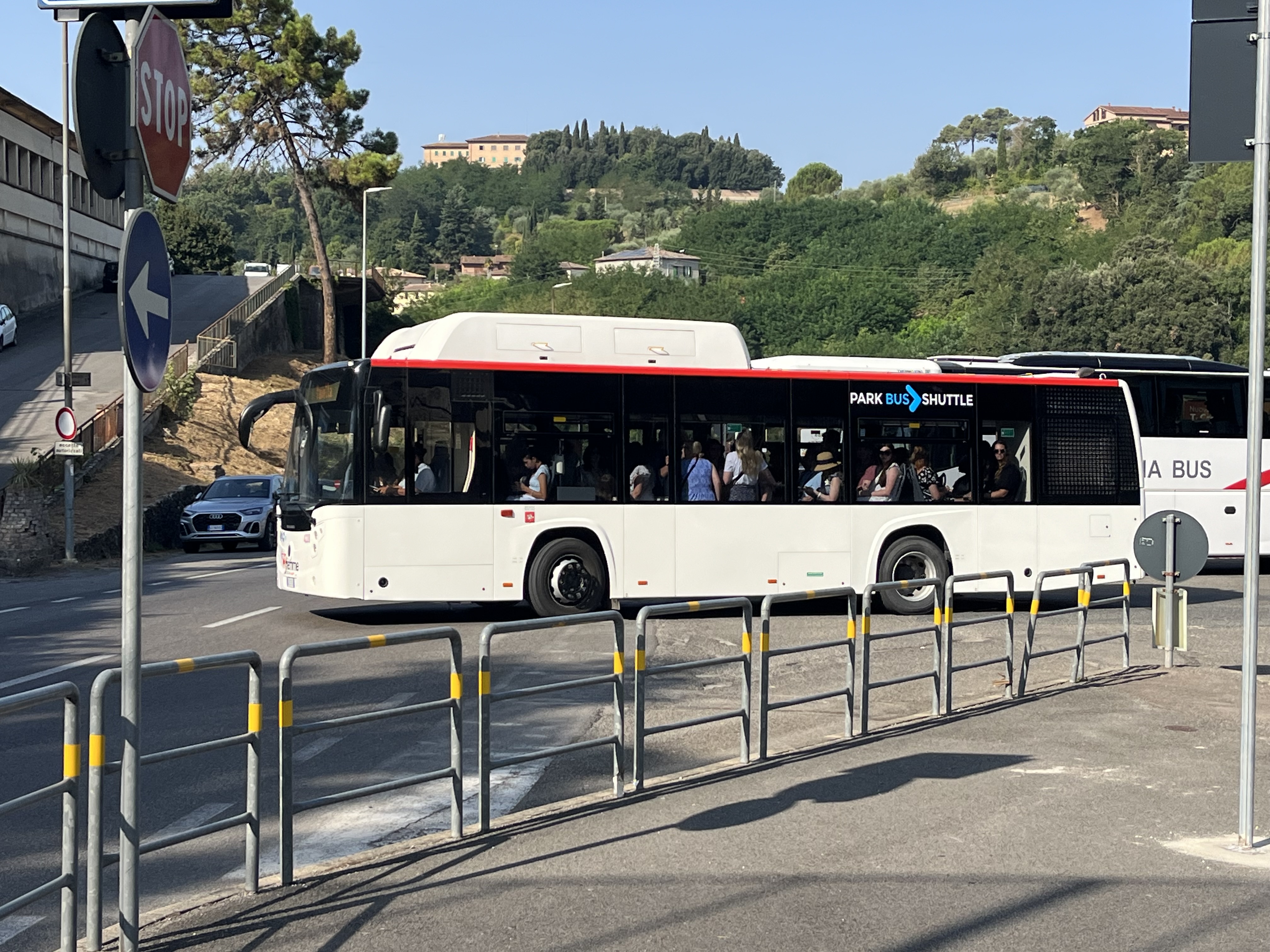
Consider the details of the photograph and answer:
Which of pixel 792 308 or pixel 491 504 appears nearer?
pixel 491 504

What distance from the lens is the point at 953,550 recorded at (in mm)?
18031

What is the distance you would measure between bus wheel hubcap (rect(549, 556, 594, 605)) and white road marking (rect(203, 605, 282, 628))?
3486 mm

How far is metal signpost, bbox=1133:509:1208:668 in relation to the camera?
38.8 feet

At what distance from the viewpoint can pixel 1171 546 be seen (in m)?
11.8

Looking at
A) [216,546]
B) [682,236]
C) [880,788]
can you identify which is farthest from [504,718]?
[682,236]

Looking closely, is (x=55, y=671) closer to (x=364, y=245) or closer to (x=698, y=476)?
(x=698, y=476)

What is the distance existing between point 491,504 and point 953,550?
590 centimetres

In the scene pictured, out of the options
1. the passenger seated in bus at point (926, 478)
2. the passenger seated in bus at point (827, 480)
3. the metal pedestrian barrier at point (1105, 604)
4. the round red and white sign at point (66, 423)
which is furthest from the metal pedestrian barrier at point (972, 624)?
the round red and white sign at point (66, 423)

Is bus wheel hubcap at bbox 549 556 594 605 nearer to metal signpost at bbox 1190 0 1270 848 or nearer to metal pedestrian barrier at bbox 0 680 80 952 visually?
metal signpost at bbox 1190 0 1270 848

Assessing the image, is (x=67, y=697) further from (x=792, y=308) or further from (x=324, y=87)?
(x=792, y=308)

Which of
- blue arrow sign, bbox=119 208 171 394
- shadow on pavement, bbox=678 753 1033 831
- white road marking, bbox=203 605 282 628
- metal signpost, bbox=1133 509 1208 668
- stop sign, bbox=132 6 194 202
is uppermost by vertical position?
stop sign, bbox=132 6 194 202

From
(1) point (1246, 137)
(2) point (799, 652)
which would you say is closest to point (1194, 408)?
(2) point (799, 652)

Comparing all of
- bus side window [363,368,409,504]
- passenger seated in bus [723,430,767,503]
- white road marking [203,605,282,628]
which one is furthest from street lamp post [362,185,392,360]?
bus side window [363,368,409,504]

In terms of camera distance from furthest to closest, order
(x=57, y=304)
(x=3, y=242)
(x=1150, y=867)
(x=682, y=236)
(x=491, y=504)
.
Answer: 1. (x=682, y=236)
2. (x=57, y=304)
3. (x=3, y=242)
4. (x=491, y=504)
5. (x=1150, y=867)
